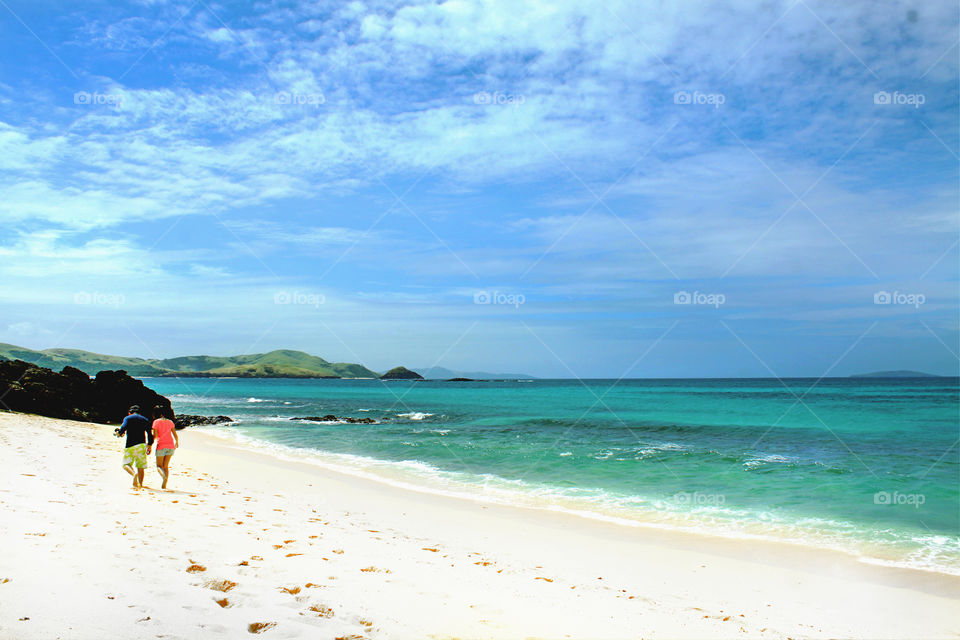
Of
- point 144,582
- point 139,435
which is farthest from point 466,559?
point 139,435

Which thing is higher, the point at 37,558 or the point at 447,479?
the point at 37,558

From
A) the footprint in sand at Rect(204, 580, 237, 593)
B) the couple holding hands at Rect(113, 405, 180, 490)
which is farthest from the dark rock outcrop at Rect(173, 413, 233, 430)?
the footprint in sand at Rect(204, 580, 237, 593)

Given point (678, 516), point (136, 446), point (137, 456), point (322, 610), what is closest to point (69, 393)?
point (136, 446)

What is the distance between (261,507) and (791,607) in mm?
9297

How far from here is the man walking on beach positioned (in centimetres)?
1070

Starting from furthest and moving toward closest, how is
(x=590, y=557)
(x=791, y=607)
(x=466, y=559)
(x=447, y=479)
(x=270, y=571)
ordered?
(x=447, y=479), (x=590, y=557), (x=466, y=559), (x=791, y=607), (x=270, y=571)

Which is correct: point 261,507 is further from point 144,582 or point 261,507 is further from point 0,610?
point 0,610

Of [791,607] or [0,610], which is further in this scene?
[791,607]

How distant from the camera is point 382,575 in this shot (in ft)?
20.9

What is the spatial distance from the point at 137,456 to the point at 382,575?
7322mm

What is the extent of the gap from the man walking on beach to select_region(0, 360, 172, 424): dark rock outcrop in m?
18.9

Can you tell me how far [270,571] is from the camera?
587cm

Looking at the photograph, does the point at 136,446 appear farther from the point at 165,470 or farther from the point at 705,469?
the point at 705,469

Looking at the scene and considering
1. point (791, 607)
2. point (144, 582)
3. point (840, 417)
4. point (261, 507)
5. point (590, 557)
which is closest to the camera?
point (144, 582)
